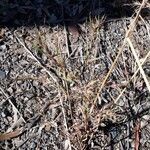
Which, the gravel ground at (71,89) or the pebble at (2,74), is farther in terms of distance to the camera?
the pebble at (2,74)

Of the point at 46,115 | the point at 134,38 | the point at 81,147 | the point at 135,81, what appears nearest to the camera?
the point at 81,147

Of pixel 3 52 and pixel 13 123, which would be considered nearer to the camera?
pixel 13 123

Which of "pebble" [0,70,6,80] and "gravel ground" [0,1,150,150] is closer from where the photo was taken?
"gravel ground" [0,1,150,150]

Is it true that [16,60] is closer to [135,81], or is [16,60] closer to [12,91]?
[12,91]

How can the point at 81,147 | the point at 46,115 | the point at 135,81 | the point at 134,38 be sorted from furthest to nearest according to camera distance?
1. the point at 134,38
2. the point at 135,81
3. the point at 46,115
4. the point at 81,147

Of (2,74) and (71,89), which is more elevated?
(2,74)

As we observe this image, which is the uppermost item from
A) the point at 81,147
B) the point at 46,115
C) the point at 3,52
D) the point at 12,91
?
the point at 3,52

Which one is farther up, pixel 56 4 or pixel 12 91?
pixel 56 4

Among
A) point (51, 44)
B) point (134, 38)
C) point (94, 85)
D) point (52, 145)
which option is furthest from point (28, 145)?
point (134, 38)
